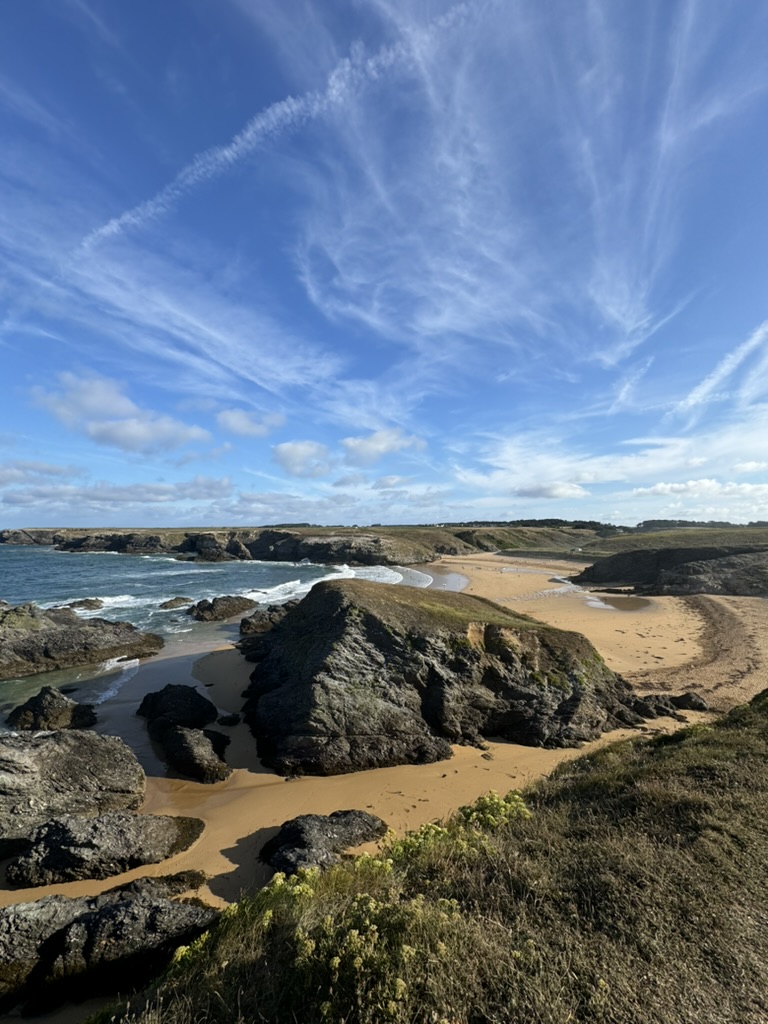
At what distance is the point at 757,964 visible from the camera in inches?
184

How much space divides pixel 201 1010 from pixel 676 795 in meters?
7.32

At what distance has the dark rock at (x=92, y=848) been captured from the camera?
30.6 ft

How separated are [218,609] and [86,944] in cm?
3231

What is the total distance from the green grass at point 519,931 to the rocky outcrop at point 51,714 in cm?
1433

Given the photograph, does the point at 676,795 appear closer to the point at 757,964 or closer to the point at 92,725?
the point at 757,964

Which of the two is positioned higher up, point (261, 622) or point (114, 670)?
point (261, 622)

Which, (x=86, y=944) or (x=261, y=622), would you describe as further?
(x=261, y=622)

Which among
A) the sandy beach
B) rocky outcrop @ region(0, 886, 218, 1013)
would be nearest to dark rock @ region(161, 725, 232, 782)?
the sandy beach

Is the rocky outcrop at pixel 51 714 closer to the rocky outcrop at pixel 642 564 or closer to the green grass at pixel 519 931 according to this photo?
the green grass at pixel 519 931

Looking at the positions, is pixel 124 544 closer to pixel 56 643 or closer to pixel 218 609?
pixel 218 609

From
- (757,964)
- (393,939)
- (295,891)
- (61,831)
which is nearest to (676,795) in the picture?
(757,964)

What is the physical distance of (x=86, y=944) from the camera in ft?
22.9

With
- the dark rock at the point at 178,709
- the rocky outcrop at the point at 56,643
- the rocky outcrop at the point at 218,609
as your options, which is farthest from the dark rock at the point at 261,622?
the dark rock at the point at 178,709

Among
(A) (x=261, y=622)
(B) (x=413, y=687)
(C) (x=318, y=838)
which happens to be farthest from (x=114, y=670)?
(C) (x=318, y=838)
